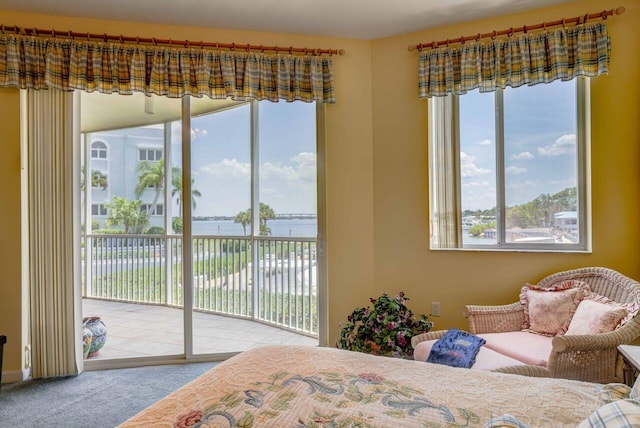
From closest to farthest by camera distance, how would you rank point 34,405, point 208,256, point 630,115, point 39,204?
point 34,405
point 630,115
point 39,204
point 208,256

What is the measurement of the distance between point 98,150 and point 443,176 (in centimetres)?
284

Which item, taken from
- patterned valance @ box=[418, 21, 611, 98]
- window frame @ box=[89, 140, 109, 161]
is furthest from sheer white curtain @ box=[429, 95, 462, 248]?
window frame @ box=[89, 140, 109, 161]

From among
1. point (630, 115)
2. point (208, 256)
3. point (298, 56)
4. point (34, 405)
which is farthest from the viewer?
point (208, 256)

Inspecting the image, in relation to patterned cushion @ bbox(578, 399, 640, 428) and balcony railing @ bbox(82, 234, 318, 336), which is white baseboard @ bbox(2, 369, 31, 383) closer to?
balcony railing @ bbox(82, 234, 318, 336)

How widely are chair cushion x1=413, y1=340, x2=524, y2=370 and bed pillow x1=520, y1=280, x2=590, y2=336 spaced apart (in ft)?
1.59

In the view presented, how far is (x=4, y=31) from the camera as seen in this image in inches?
107

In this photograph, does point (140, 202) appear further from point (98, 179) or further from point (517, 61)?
point (517, 61)

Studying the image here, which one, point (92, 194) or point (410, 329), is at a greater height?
point (92, 194)

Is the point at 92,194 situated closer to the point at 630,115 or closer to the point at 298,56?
the point at 298,56

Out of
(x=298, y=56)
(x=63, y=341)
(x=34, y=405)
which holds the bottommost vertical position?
(x=34, y=405)

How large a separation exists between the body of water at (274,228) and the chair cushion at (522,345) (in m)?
1.59

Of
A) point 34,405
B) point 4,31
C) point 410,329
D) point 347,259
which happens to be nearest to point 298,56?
point 347,259

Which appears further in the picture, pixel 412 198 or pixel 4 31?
pixel 412 198

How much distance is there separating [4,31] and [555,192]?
4.06 metres
